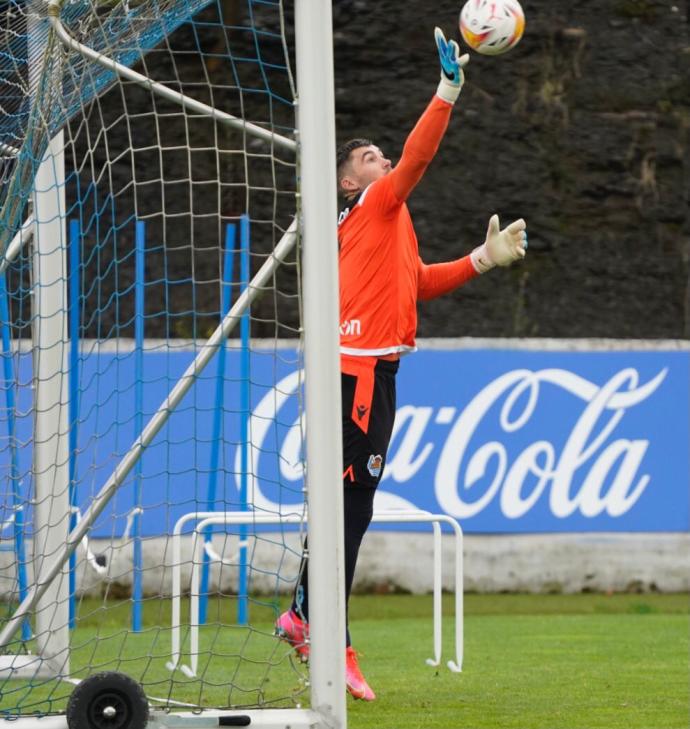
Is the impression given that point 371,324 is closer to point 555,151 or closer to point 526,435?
→ point 526,435

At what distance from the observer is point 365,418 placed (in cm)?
488

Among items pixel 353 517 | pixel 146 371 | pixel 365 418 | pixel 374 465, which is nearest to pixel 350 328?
pixel 365 418

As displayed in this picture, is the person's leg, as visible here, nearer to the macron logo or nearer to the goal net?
the goal net

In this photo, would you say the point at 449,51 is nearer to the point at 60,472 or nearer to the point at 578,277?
the point at 60,472

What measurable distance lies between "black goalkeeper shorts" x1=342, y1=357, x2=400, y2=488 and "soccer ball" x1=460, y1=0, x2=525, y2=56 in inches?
43.2

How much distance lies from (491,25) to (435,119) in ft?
1.36

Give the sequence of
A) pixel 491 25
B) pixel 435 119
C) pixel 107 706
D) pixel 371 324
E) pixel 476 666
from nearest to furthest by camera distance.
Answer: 1. pixel 107 706
2. pixel 435 119
3. pixel 491 25
4. pixel 371 324
5. pixel 476 666

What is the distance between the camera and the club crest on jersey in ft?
15.9

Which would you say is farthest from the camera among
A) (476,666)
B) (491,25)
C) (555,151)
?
(555,151)

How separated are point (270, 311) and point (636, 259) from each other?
3062mm

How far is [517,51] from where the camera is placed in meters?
12.4

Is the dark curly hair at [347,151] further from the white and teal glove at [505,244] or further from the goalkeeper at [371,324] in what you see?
the white and teal glove at [505,244]

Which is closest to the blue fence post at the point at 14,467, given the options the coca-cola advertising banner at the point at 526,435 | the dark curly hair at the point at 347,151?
the dark curly hair at the point at 347,151

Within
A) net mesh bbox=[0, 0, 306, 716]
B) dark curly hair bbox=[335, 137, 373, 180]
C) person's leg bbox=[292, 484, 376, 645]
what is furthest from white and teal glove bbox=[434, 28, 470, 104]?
person's leg bbox=[292, 484, 376, 645]
